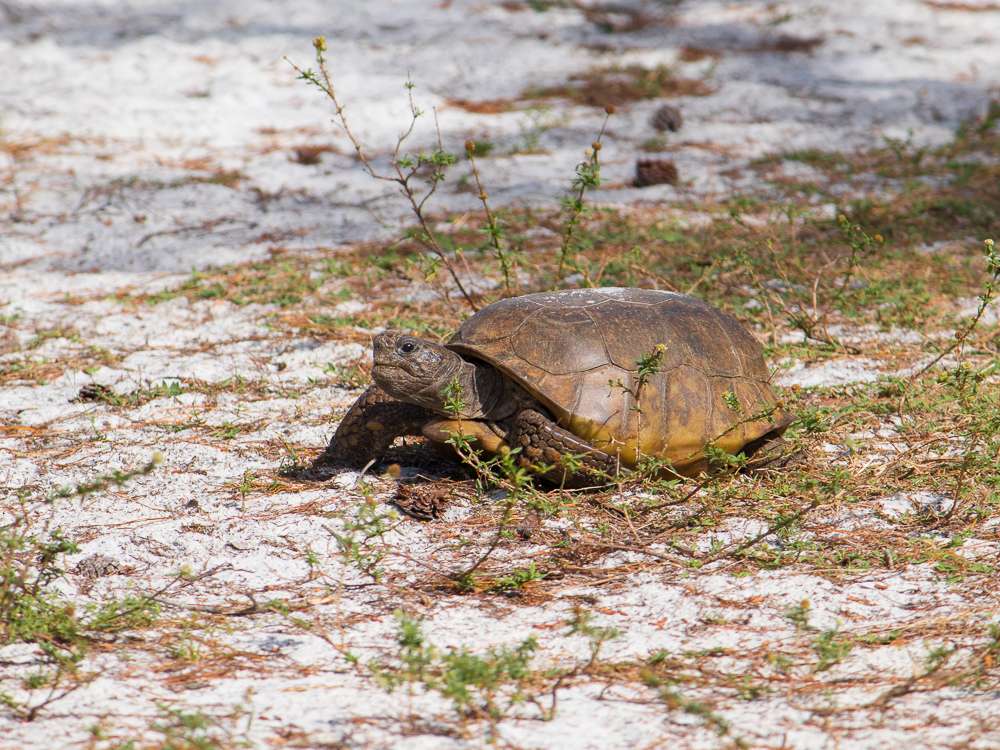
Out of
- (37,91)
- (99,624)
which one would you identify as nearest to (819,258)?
(99,624)

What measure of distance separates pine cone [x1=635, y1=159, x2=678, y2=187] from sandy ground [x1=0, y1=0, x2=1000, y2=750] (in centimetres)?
17

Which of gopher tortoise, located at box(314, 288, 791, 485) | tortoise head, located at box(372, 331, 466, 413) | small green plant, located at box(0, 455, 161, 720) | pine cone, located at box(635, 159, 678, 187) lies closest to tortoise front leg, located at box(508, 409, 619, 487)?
gopher tortoise, located at box(314, 288, 791, 485)

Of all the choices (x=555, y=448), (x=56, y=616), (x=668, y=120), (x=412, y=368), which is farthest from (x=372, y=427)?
(x=668, y=120)

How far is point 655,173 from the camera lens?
8.43 m

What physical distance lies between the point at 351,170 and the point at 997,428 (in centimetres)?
623

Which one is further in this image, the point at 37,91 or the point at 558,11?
the point at 558,11

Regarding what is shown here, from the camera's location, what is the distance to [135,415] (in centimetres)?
486

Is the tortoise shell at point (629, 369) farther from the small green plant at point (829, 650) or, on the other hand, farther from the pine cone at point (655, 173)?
the pine cone at point (655, 173)

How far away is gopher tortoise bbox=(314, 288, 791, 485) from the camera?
3.84 metres

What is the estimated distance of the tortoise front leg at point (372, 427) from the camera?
416 centimetres

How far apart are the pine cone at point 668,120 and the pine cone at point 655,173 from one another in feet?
4.32

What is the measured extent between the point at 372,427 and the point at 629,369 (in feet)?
3.48

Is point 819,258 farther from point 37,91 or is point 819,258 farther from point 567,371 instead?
point 37,91

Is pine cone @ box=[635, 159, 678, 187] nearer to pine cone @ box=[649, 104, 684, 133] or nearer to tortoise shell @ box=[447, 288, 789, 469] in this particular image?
pine cone @ box=[649, 104, 684, 133]
